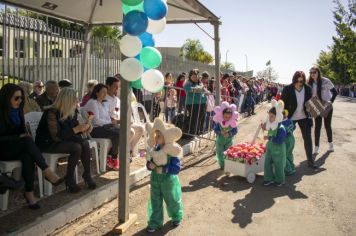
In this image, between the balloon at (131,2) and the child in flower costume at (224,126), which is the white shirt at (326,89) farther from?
the balloon at (131,2)

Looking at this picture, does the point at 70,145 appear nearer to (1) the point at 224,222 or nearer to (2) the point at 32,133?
(2) the point at 32,133

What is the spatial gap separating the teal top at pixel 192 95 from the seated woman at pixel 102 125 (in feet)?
10.4

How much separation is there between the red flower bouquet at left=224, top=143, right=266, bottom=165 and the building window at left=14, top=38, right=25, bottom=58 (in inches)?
167

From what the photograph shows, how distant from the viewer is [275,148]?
272 inches

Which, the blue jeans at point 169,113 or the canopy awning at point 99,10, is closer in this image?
the canopy awning at point 99,10

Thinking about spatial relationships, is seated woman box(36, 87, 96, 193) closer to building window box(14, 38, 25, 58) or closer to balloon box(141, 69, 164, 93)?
balloon box(141, 69, 164, 93)

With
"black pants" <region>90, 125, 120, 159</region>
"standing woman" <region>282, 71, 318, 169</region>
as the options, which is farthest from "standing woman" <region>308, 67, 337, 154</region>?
"black pants" <region>90, 125, 120, 159</region>

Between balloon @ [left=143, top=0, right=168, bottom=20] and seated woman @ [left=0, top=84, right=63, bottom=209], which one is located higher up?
balloon @ [left=143, top=0, right=168, bottom=20]

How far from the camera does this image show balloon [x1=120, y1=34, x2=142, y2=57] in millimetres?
4719

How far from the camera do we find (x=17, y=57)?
7.47 meters

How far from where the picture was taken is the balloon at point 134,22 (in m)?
4.63

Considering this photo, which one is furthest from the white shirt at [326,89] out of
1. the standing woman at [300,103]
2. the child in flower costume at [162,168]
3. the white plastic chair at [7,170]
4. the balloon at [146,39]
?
the white plastic chair at [7,170]

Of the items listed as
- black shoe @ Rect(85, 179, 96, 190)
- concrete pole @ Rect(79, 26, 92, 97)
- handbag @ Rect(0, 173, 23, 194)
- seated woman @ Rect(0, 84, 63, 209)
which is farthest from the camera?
concrete pole @ Rect(79, 26, 92, 97)

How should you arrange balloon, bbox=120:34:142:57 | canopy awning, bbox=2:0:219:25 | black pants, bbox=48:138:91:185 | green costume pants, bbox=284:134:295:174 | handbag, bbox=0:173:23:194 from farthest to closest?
canopy awning, bbox=2:0:219:25 < green costume pants, bbox=284:134:295:174 < black pants, bbox=48:138:91:185 < balloon, bbox=120:34:142:57 < handbag, bbox=0:173:23:194
